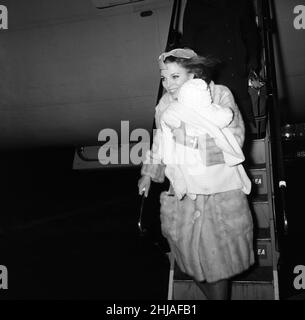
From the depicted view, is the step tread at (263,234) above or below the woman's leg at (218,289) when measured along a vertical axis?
above

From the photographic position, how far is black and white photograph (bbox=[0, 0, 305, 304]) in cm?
190

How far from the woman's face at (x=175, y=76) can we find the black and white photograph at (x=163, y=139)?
0.01m

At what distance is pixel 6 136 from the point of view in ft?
16.8

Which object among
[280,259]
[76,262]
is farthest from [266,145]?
[76,262]

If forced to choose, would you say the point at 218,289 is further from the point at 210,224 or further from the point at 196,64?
the point at 196,64

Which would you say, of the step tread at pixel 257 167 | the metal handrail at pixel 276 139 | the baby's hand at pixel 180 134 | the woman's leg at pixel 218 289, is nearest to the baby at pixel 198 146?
the baby's hand at pixel 180 134

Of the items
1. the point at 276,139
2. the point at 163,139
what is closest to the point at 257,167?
the point at 276,139

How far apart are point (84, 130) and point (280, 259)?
3273 mm

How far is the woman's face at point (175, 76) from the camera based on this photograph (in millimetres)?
1902

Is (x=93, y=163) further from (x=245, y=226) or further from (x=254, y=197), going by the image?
(x=245, y=226)

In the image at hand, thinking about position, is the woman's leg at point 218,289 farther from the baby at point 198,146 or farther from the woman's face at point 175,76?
the woman's face at point 175,76

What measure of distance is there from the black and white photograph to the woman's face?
0.01 m

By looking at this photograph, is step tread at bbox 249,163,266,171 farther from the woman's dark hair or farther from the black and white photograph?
the woman's dark hair

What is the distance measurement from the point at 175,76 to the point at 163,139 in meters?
0.34
